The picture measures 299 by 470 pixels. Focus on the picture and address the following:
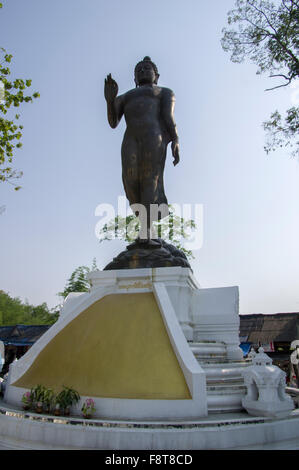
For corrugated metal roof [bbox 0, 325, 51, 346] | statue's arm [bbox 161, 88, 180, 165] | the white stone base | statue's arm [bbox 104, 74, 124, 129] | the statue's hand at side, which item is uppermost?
statue's arm [bbox 104, 74, 124, 129]

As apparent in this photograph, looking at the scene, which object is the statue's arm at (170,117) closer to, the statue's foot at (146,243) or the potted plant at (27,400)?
the statue's foot at (146,243)

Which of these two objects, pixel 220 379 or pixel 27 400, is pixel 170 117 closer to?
pixel 220 379

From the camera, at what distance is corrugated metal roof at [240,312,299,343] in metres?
16.8

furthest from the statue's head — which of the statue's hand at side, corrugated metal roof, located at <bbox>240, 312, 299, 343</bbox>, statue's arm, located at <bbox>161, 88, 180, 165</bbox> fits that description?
corrugated metal roof, located at <bbox>240, 312, 299, 343</bbox>

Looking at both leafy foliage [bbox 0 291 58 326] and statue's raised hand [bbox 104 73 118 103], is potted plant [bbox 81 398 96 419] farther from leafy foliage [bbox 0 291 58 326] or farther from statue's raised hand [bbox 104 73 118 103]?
leafy foliage [bbox 0 291 58 326]

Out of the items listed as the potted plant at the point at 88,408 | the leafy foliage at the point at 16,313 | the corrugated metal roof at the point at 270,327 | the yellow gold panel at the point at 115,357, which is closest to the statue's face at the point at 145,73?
the yellow gold panel at the point at 115,357

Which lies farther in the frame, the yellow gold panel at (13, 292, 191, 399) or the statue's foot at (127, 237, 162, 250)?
the statue's foot at (127, 237, 162, 250)

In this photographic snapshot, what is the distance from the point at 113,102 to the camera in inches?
354

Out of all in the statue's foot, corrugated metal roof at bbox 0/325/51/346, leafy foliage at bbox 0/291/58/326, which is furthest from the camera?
leafy foliage at bbox 0/291/58/326

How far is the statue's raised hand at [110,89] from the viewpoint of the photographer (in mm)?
8883

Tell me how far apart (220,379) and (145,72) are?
7.05 m

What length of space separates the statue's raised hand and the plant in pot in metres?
6.69

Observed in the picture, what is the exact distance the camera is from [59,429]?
368cm
